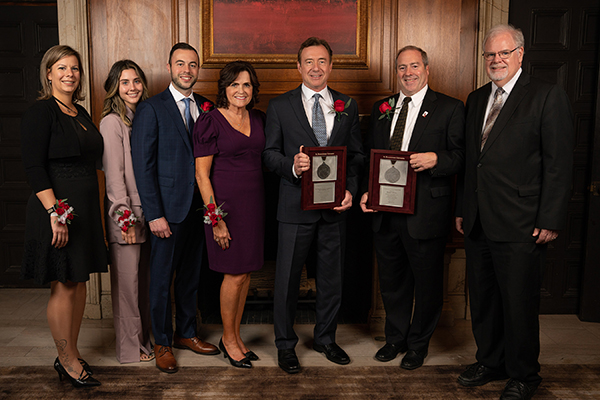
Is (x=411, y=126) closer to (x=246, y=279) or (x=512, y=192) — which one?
(x=512, y=192)

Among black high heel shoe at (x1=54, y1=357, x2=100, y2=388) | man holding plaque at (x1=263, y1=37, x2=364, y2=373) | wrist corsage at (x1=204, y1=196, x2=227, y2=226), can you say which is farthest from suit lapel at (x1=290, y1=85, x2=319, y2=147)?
black high heel shoe at (x1=54, y1=357, x2=100, y2=388)

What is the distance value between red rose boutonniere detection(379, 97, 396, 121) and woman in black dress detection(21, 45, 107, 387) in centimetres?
176

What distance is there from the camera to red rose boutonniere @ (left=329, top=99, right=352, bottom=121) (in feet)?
9.66

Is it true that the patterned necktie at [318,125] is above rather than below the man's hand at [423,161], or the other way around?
above

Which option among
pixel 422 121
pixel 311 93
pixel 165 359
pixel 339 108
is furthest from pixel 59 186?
pixel 422 121

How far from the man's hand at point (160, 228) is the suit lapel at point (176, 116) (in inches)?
19.2

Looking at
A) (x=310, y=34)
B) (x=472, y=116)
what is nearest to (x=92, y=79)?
(x=310, y=34)

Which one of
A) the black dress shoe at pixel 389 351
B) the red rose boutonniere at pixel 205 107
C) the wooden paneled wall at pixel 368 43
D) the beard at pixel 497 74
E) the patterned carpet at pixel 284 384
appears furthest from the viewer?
the wooden paneled wall at pixel 368 43

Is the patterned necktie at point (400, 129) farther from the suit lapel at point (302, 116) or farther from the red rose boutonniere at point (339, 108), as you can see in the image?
the suit lapel at point (302, 116)

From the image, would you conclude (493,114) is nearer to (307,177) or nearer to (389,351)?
(307,177)

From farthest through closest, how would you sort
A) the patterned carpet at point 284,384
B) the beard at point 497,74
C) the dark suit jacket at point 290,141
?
the dark suit jacket at point 290,141 → the patterned carpet at point 284,384 → the beard at point 497,74

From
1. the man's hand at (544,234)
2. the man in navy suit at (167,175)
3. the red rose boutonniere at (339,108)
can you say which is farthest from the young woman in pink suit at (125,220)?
the man's hand at (544,234)

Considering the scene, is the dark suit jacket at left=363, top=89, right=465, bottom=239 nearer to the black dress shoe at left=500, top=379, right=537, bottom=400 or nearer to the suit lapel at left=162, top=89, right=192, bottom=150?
the black dress shoe at left=500, top=379, right=537, bottom=400

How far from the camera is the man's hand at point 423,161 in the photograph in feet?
9.34
